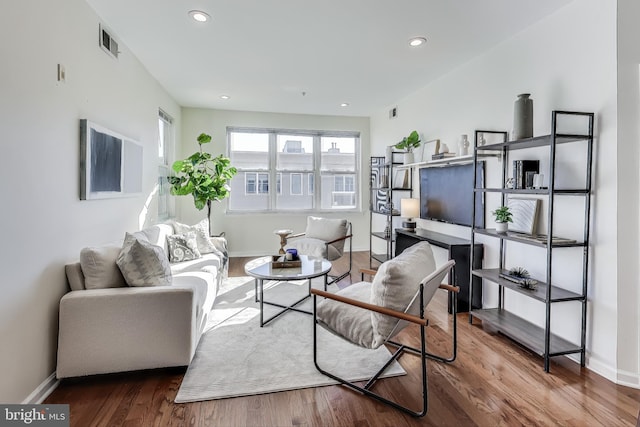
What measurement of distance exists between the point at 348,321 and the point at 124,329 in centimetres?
142

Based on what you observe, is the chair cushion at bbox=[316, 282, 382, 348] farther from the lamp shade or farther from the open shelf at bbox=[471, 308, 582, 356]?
the lamp shade

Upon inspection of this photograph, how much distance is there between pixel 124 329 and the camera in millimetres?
2154

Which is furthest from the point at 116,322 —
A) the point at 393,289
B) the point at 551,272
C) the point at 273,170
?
the point at 273,170

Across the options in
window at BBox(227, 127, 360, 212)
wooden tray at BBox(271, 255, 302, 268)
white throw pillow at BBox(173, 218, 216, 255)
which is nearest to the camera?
wooden tray at BBox(271, 255, 302, 268)

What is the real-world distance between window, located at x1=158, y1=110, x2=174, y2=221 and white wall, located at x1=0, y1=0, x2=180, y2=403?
78.4 inches

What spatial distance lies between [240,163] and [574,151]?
509cm

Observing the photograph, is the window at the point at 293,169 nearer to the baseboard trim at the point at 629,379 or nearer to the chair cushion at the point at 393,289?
the chair cushion at the point at 393,289

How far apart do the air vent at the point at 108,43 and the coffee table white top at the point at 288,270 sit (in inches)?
88.7

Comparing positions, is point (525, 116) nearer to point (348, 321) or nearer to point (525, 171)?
point (525, 171)

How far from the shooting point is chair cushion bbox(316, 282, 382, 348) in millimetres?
2039

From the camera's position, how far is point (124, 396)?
6.70ft

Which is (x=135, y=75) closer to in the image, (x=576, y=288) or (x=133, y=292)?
(x=133, y=292)

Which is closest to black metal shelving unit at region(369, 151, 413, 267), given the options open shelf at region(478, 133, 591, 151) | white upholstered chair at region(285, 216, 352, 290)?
white upholstered chair at region(285, 216, 352, 290)

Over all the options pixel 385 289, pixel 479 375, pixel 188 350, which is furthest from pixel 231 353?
pixel 479 375
